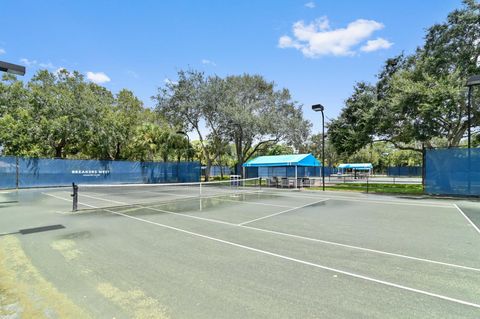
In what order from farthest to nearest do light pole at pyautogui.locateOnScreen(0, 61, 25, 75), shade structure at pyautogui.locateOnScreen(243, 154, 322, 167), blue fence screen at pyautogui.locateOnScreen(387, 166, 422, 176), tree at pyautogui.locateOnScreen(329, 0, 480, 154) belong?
1. blue fence screen at pyautogui.locateOnScreen(387, 166, 422, 176)
2. shade structure at pyautogui.locateOnScreen(243, 154, 322, 167)
3. tree at pyautogui.locateOnScreen(329, 0, 480, 154)
4. light pole at pyautogui.locateOnScreen(0, 61, 25, 75)

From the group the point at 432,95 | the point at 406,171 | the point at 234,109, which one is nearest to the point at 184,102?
the point at 234,109

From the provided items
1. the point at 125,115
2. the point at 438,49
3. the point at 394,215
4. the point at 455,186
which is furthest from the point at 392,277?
the point at 125,115

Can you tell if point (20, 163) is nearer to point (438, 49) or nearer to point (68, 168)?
point (68, 168)

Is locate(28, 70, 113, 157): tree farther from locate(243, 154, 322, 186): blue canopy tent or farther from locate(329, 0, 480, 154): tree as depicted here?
locate(329, 0, 480, 154): tree

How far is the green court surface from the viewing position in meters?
3.52

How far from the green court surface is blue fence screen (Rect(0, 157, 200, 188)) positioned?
1777 cm

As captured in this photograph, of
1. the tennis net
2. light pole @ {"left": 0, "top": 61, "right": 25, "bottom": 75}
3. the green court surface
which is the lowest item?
the tennis net

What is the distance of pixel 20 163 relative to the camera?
77.2 feet

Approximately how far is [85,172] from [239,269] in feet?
91.3

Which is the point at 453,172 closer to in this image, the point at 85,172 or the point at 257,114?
the point at 257,114

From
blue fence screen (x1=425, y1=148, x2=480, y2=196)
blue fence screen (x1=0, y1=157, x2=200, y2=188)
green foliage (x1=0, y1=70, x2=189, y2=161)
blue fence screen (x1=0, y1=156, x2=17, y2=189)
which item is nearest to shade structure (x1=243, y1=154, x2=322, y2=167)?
blue fence screen (x1=425, y1=148, x2=480, y2=196)

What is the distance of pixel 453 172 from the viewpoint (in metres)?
17.0

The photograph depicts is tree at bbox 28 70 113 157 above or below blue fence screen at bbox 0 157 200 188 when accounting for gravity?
above

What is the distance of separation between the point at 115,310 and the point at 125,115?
116ft
